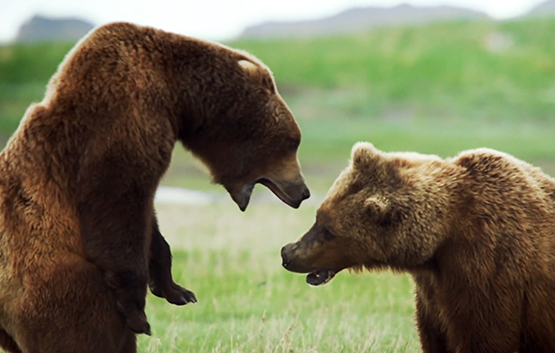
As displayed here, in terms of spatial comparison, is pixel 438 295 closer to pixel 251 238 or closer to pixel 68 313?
pixel 68 313

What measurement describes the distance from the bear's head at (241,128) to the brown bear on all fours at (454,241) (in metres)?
0.46

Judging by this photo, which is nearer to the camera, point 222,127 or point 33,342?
point 33,342

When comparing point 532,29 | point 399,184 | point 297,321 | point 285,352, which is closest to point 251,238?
point 297,321

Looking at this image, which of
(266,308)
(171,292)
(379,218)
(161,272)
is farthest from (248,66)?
(266,308)

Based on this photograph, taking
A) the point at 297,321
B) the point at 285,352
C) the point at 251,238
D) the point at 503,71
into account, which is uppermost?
the point at 285,352

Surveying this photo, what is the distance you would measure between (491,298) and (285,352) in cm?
152

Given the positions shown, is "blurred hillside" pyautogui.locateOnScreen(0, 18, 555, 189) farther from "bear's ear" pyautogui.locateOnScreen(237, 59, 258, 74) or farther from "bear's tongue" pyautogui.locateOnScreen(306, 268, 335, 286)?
"bear's ear" pyautogui.locateOnScreen(237, 59, 258, 74)

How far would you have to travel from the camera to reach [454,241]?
5.12 m

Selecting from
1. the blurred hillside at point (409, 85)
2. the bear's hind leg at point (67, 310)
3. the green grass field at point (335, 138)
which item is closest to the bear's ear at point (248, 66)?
the green grass field at point (335, 138)

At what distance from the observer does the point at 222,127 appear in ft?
16.1

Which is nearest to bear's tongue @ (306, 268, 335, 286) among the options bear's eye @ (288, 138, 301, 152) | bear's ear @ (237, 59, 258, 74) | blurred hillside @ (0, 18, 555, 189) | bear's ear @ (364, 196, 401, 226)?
bear's ear @ (364, 196, 401, 226)

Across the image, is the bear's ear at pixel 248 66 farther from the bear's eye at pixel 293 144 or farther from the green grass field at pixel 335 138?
the green grass field at pixel 335 138

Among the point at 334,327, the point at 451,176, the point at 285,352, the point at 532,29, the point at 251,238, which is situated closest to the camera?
the point at 451,176

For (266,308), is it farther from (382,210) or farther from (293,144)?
(293,144)
